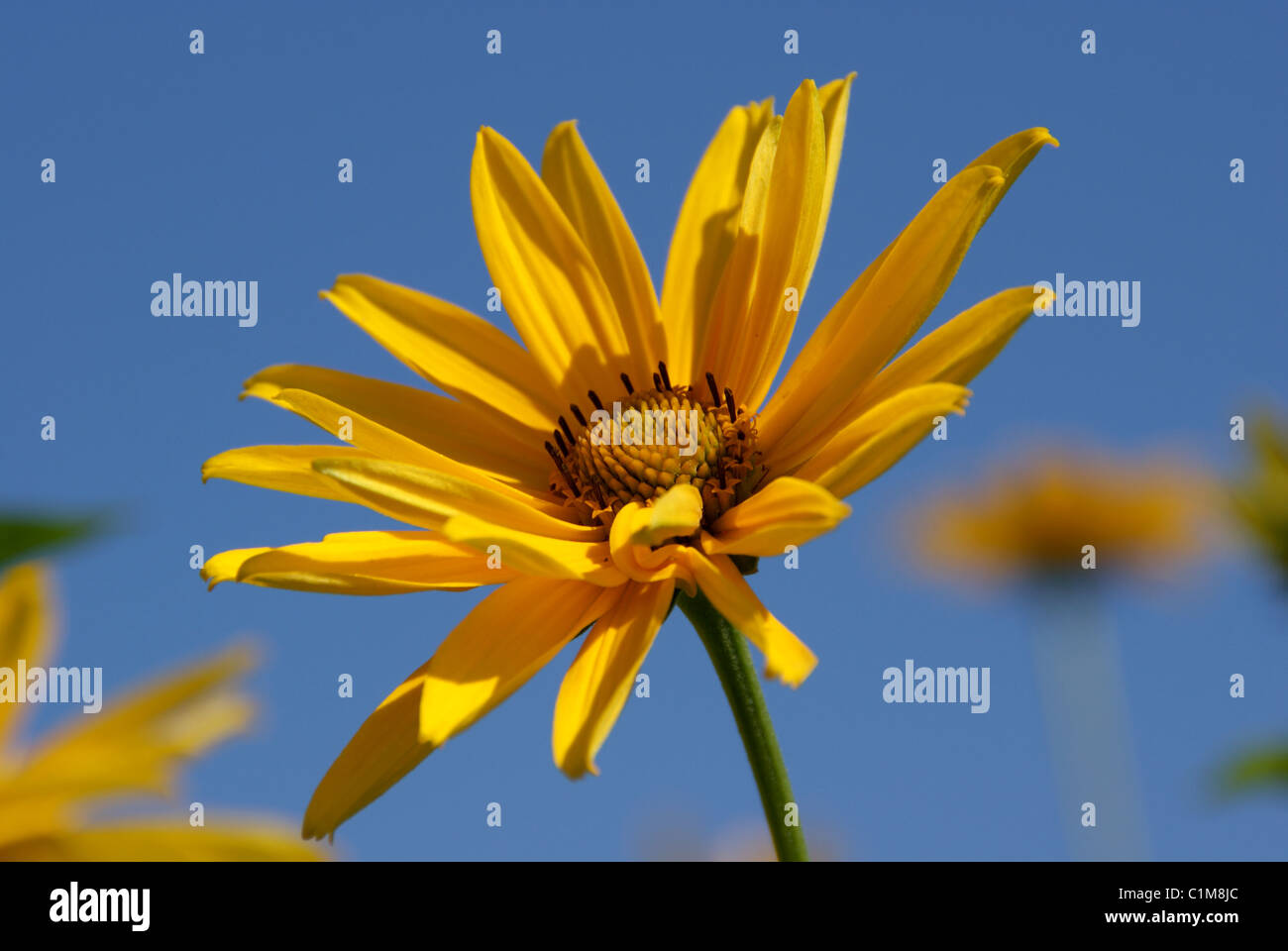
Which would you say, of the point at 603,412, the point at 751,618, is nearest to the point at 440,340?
the point at 603,412

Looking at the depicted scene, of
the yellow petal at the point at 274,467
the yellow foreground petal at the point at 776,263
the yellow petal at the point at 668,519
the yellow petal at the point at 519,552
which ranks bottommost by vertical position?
the yellow petal at the point at 519,552

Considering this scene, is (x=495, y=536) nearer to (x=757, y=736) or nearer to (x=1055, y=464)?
(x=757, y=736)

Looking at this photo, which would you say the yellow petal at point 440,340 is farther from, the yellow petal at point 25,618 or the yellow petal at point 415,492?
the yellow petal at point 25,618

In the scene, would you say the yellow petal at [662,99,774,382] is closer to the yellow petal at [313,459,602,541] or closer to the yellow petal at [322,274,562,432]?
the yellow petal at [322,274,562,432]

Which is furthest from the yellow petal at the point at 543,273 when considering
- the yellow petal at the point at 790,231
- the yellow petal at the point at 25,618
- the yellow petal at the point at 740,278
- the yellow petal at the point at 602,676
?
the yellow petal at the point at 25,618

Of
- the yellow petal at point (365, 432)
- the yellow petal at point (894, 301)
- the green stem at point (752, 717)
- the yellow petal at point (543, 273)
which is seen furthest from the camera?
the yellow petal at point (543, 273)

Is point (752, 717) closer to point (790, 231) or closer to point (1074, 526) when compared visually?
point (790, 231)
